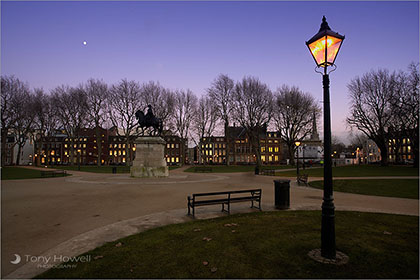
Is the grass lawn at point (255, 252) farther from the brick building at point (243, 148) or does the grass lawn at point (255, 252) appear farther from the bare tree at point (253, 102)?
the brick building at point (243, 148)

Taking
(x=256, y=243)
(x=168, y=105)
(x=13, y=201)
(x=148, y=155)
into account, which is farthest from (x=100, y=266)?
(x=168, y=105)

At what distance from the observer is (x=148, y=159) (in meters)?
23.2

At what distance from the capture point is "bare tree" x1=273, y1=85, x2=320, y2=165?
48.2m

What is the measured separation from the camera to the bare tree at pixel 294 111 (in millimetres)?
48188

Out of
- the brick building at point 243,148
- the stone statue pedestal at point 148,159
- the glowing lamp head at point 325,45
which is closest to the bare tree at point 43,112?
the stone statue pedestal at point 148,159

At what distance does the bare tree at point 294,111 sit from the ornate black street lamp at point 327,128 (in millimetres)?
45415

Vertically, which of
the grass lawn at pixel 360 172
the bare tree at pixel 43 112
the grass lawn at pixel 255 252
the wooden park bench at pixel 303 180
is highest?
the bare tree at pixel 43 112

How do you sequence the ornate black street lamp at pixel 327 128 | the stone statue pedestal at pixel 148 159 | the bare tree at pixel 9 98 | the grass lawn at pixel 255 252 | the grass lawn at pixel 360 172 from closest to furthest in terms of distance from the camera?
the grass lawn at pixel 255 252, the ornate black street lamp at pixel 327 128, the stone statue pedestal at pixel 148 159, the grass lawn at pixel 360 172, the bare tree at pixel 9 98

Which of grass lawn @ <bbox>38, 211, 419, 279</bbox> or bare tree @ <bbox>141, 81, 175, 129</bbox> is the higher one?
Answer: bare tree @ <bbox>141, 81, 175, 129</bbox>

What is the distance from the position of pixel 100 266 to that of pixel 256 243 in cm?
352

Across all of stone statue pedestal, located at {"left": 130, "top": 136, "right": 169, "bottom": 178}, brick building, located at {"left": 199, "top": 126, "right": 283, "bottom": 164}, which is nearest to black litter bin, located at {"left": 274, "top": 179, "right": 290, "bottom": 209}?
stone statue pedestal, located at {"left": 130, "top": 136, "right": 169, "bottom": 178}

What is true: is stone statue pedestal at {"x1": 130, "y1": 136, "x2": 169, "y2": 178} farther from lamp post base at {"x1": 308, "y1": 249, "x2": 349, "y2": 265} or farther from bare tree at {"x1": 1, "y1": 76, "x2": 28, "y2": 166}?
bare tree at {"x1": 1, "y1": 76, "x2": 28, "y2": 166}

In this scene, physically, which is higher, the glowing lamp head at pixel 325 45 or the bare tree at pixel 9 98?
the bare tree at pixel 9 98

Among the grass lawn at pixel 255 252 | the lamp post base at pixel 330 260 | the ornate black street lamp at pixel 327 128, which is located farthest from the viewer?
the ornate black street lamp at pixel 327 128
